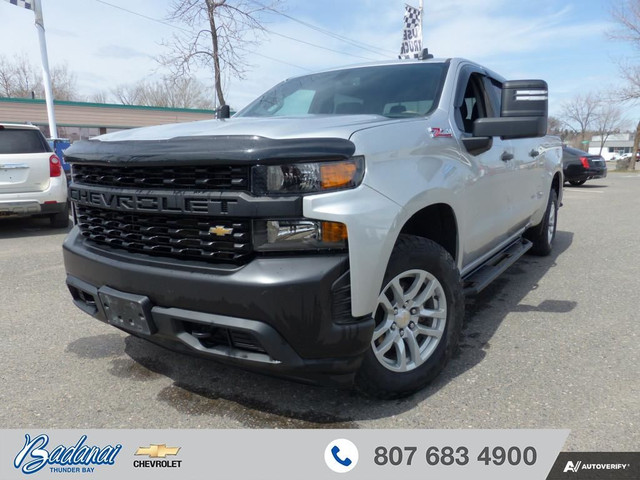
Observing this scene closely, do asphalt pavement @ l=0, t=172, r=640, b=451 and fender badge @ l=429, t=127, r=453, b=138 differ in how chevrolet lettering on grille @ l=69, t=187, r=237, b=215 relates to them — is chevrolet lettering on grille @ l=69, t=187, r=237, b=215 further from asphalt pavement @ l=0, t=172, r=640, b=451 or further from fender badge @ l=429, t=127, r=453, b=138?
fender badge @ l=429, t=127, r=453, b=138

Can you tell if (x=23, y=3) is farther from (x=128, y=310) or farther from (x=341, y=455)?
(x=341, y=455)

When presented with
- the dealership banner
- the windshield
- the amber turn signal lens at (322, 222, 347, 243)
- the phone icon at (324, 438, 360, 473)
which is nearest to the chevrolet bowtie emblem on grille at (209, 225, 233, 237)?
the amber turn signal lens at (322, 222, 347, 243)

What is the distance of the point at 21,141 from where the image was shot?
270 inches

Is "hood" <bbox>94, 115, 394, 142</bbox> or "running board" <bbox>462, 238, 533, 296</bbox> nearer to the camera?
"hood" <bbox>94, 115, 394, 142</bbox>

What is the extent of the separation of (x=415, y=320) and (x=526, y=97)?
1397 mm

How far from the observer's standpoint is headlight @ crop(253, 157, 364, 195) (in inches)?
75.5

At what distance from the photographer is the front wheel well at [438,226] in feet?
8.76

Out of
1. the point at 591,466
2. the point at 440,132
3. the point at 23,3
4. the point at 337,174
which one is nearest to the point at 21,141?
the point at 440,132

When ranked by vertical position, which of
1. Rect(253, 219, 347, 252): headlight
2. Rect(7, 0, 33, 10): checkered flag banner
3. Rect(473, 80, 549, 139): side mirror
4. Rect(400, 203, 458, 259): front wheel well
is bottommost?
Rect(400, 203, 458, 259): front wheel well

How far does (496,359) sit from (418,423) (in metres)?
0.91

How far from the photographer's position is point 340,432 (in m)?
2.16

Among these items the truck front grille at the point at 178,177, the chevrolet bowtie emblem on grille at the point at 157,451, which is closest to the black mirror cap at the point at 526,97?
the truck front grille at the point at 178,177

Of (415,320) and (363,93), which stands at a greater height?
(363,93)

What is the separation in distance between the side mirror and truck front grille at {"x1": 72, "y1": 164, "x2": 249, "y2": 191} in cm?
161
